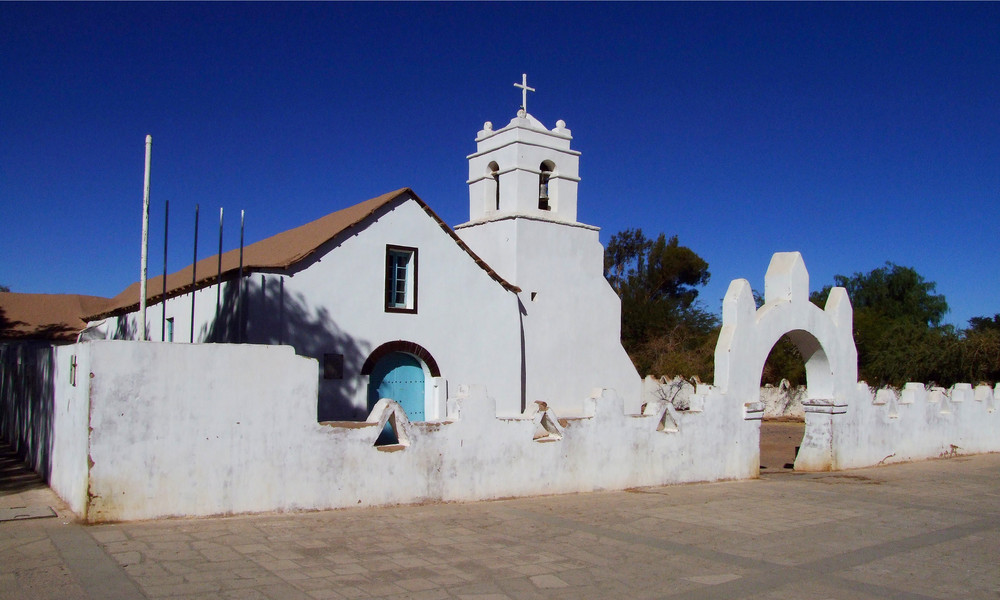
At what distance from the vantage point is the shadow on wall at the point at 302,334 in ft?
47.2

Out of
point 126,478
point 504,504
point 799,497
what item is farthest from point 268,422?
point 799,497

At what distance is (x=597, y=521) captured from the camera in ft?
31.4

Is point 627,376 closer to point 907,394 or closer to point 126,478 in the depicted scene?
point 907,394

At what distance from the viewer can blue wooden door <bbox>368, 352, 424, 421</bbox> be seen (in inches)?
626

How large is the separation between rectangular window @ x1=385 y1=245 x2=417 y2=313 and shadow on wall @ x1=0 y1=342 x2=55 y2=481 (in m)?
5.98

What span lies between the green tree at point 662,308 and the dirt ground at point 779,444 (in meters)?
3.95

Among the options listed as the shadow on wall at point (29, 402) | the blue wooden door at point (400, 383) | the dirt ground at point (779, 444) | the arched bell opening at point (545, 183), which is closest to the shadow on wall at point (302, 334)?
the blue wooden door at point (400, 383)

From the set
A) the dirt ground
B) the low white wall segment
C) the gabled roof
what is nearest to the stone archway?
the low white wall segment

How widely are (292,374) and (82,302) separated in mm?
26247

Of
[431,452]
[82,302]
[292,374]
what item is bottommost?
[431,452]

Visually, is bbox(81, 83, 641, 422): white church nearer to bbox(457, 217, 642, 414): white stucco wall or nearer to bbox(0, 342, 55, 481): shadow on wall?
bbox(457, 217, 642, 414): white stucco wall

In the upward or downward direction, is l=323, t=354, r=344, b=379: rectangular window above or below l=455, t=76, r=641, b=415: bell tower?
below

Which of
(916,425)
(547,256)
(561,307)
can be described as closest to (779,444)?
(916,425)

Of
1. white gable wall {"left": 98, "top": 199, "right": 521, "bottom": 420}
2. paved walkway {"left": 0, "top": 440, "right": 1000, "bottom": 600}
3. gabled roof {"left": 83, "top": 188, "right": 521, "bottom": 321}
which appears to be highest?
gabled roof {"left": 83, "top": 188, "right": 521, "bottom": 321}
